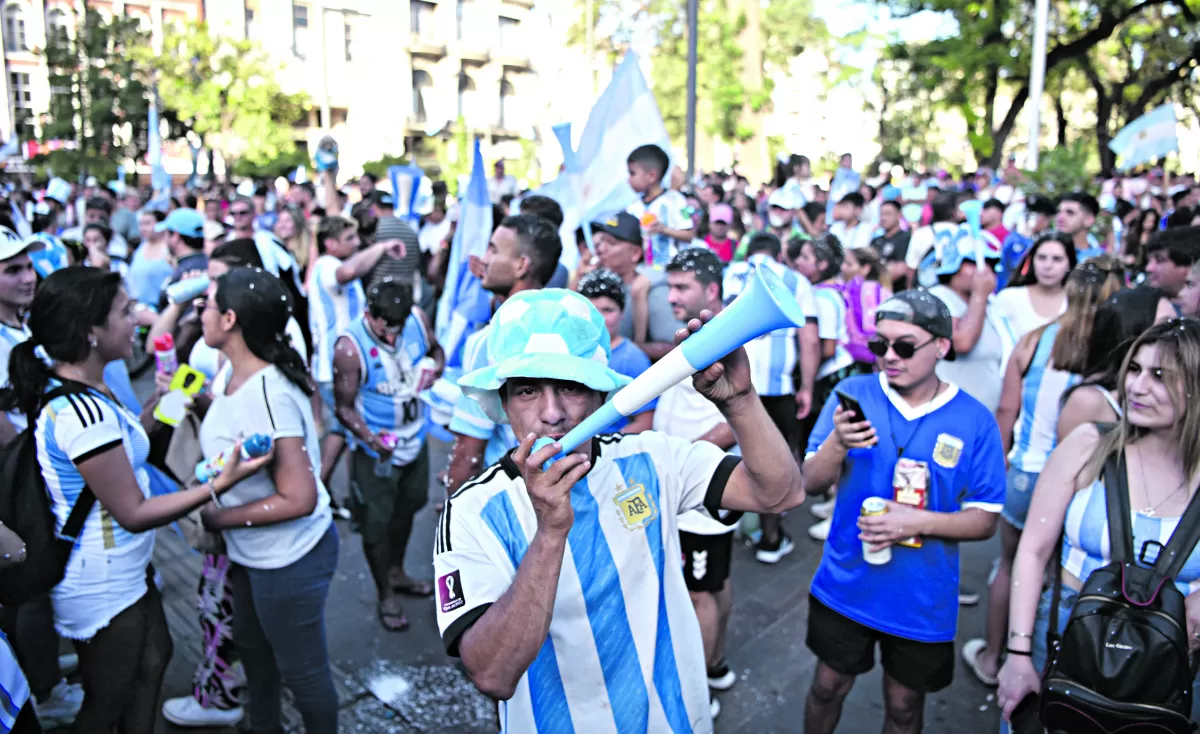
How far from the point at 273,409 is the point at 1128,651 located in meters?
2.69

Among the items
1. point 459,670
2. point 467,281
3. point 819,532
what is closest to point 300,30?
point 467,281

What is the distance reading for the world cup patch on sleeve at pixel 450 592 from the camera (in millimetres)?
1622

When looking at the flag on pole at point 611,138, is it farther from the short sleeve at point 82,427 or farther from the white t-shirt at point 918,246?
the short sleeve at point 82,427

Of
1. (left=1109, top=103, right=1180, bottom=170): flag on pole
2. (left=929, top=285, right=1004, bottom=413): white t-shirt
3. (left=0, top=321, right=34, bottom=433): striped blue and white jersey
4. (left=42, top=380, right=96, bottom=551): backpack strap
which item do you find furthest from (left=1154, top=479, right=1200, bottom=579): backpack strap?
(left=1109, top=103, right=1180, bottom=170): flag on pole

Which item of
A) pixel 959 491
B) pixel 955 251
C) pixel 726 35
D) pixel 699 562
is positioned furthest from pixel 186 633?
pixel 726 35

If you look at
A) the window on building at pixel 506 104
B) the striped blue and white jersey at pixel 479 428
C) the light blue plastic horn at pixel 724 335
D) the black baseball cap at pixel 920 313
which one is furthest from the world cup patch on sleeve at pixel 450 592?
the window on building at pixel 506 104

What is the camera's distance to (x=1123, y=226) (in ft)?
35.1

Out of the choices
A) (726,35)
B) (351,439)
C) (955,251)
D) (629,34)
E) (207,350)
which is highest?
(629,34)

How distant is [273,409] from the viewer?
9.55ft

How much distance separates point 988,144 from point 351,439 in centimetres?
2271

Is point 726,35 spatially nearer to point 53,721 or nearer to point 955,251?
point 955,251

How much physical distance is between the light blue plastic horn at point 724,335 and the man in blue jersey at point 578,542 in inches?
7.1

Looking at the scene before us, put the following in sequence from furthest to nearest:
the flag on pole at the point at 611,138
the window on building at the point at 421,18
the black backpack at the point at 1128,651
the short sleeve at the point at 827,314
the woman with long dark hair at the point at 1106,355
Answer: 1. the window on building at the point at 421,18
2. the flag on pole at the point at 611,138
3. the short sleeve at the point at 827,314
4. the woman with long dark hair at the point at 1106,355
5. the black backpack at the point at 1128,651

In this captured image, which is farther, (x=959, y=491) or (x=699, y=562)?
(x=699, y=562)
